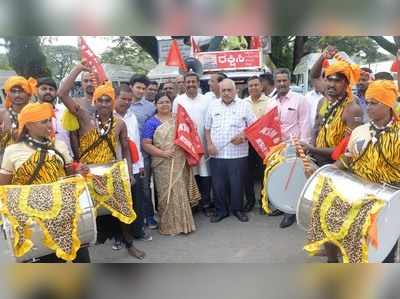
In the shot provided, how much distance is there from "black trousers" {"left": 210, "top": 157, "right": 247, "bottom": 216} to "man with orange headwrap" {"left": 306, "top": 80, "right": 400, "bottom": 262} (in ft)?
5.11

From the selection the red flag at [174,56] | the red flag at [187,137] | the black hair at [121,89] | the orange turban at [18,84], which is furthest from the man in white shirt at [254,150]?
the orange turban at [18,84]

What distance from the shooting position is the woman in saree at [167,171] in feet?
11.3

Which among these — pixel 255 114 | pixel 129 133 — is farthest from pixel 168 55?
pixel 129 133

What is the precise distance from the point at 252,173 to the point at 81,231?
6.48ft

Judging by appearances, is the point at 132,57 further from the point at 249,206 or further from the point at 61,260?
the point at 61,260

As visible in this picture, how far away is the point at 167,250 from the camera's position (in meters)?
3.20

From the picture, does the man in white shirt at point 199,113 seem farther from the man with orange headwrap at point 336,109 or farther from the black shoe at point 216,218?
the man with orange headwrap at point 336,109

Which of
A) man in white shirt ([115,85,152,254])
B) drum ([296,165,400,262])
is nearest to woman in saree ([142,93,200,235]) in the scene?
man in white shirt ([115,85,152,254])

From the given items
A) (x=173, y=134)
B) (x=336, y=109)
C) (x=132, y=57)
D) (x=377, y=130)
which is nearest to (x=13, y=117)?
(x=173, y=134)

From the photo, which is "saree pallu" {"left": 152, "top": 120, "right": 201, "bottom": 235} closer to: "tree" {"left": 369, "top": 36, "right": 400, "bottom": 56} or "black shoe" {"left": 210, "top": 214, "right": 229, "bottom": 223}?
"black shoe" {"left": 210, "top": 214, "right": 229, "bottom": 223}

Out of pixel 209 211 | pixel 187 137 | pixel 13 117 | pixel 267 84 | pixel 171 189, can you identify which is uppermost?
pixel 13 117

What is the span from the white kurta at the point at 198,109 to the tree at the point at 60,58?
1263mm

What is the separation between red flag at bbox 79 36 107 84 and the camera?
2.37m

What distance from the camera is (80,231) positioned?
2.22m
